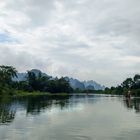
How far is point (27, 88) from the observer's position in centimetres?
18812

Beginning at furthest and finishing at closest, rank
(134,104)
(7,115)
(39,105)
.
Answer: (134,104) → (39,105) → (7,115)

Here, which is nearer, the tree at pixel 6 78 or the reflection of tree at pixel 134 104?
the reflection of tree at pixel 134 104

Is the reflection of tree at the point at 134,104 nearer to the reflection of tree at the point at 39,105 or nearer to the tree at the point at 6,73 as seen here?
the reflection of tree at the point at 39,105

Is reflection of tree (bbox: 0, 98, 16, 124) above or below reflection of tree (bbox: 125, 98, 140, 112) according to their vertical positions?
below

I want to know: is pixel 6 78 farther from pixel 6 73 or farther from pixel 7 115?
pixel 7 115

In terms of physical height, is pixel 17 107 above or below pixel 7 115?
above

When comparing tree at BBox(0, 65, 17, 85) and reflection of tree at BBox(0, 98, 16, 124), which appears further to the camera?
tree at BBox(0, 65, 17, 85)

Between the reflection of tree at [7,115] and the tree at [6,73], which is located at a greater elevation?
the tree at [6,73]

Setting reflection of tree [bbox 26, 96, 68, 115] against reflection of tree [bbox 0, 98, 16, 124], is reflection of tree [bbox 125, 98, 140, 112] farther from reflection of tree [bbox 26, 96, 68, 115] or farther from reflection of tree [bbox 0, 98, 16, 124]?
reflection of tree [bbox 0, 98, 16, 124]

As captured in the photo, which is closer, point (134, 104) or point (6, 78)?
point (134, 104)

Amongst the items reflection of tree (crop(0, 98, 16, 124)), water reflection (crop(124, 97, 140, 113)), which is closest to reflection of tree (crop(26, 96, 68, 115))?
reflection of tree (crop(0, 98, 16, 124))

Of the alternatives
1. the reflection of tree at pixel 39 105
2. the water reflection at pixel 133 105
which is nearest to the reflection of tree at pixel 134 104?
the water reflection at pixel 133 105

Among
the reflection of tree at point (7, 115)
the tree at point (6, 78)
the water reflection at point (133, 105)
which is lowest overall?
the reflection of tree at point (7, 115)

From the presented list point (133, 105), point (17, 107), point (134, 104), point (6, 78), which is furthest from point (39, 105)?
point (6, 78)
